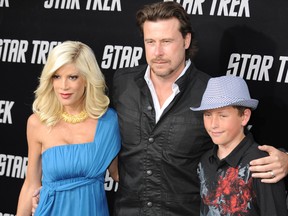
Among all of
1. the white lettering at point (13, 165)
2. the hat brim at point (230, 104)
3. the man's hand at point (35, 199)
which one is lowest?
the man's hand at point (35, 199)

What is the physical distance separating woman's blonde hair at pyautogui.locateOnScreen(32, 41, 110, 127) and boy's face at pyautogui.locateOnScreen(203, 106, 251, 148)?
0.66m

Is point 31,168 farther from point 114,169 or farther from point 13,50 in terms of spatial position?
point 13,50

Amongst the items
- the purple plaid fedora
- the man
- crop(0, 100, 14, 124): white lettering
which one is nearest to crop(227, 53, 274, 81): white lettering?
the man

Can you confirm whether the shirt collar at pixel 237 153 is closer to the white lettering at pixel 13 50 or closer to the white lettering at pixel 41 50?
the white lettering at pixel 41 50

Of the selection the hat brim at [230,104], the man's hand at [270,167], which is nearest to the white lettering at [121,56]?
the hat brim at [230,104]

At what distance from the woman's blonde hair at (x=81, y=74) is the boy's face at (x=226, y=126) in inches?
25.9

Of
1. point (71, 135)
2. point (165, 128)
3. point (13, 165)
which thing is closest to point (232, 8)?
point (165, 128)

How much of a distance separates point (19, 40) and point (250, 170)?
225 centimetres

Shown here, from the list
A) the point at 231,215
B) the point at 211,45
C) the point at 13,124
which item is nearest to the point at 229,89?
the point at 231,215

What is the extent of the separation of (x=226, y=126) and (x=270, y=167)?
10.7 inches

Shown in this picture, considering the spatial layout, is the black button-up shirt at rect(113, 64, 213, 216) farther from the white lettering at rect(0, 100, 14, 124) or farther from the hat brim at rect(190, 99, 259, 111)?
the white lettering at rect(0, 100, 14, 124)

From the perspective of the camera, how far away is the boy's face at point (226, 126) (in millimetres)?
2631

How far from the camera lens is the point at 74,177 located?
298 cm

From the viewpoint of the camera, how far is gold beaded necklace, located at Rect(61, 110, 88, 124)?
3.04m
